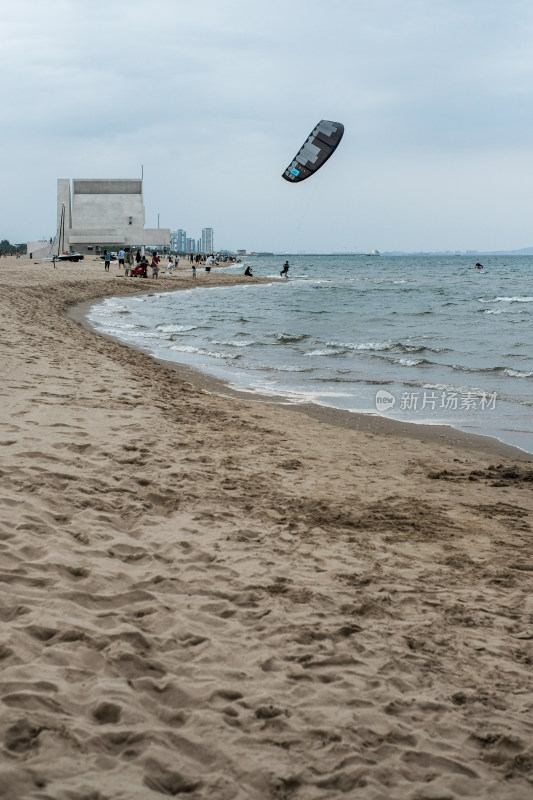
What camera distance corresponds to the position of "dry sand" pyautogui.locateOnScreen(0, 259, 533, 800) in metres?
2.67

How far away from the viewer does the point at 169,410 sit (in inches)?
342

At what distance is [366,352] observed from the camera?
54.6ft

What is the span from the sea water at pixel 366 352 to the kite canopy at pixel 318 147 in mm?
5204

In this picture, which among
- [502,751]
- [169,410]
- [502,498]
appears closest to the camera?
[502,751]

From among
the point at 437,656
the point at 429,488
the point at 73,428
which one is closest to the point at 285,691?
the point at 437,656

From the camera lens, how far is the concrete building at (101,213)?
323 ft

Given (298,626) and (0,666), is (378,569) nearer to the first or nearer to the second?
(298,626)

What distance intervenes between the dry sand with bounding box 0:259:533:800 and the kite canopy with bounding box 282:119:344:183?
19.1m

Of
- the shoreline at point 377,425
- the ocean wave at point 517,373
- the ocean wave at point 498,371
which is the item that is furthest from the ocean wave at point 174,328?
the ocean wave at point 517,373

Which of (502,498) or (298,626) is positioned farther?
(502,498)

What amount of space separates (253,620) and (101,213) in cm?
10189

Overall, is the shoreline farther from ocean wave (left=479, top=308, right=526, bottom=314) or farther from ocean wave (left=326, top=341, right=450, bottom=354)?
A: ocean wave (left=479, top=308, right=526, bottom=314)

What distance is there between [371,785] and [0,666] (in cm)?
158

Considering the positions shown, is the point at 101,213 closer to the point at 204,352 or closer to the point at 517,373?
the point at 204,352
